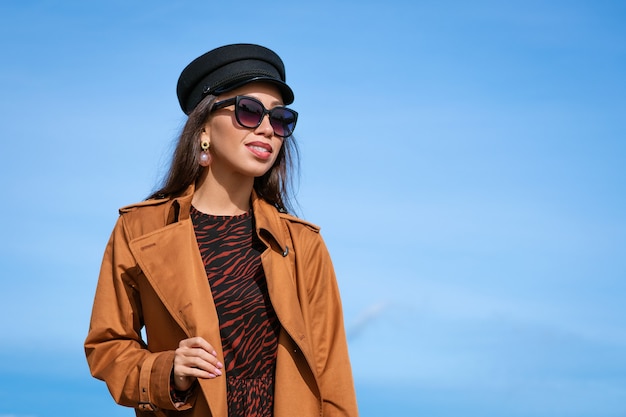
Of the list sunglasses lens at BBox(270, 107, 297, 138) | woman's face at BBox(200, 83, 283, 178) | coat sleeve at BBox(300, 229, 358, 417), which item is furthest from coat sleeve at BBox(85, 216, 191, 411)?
sunglasses lens at BBox(270, 107, 297, 138)

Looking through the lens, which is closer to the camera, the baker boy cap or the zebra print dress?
the zebra print dress

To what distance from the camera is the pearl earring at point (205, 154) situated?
555 centimetres

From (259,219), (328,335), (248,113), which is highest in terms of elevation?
(248,113)

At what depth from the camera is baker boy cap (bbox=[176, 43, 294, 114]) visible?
5.54 metres

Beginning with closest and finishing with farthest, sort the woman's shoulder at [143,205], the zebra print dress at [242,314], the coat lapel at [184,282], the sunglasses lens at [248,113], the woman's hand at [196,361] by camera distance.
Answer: the woman's hand at [196,361] < the coat lapel at [184,282] < the zebra print dress at [242,314] < the sunglasses lens at [248,113] < the woman's shoulder at [143,205]

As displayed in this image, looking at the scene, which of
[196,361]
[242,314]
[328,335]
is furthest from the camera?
[328,335]

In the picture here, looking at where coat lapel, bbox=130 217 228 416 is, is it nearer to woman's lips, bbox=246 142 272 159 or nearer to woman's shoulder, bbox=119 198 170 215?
woman's shoulder, bbox=119 198 170 215

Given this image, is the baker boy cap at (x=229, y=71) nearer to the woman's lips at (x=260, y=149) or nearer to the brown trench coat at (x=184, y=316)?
the woman's lips at (x=260, y=149)

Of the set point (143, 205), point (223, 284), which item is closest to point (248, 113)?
point (143, 205)

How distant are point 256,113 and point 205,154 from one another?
38 cm

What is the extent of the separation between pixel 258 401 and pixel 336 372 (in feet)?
1.75

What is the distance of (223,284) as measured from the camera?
212 inches

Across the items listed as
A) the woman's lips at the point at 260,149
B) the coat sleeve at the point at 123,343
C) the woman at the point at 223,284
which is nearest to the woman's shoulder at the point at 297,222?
the woman at the point at 223,284

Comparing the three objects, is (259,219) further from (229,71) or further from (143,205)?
(229,71)
